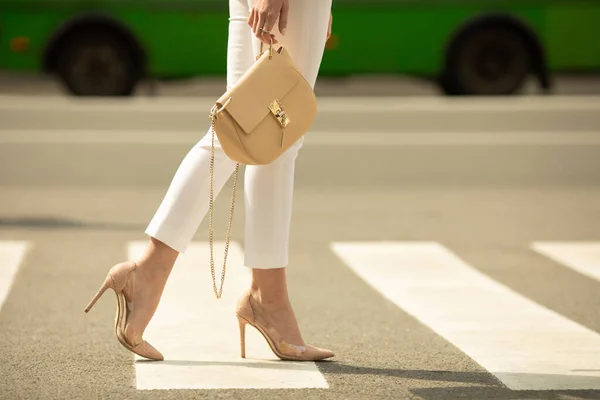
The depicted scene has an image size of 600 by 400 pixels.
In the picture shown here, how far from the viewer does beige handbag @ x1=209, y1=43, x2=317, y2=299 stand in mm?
3941

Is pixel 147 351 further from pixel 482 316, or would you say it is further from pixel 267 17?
pixel 482 316

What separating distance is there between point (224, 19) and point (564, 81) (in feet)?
33.0

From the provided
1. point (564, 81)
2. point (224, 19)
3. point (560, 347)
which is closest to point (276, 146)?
point (560, 347)

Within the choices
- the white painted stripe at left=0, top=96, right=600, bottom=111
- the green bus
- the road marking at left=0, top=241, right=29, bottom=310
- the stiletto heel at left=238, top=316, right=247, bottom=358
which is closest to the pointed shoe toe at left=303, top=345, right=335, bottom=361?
the stiletto heel at left=238, top=316, right=247, bottom=358

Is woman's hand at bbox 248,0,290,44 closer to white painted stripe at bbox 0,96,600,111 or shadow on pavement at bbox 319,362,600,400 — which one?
shadow on pavement at bbox 319,362,600,400

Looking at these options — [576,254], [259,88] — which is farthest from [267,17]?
[576,254]

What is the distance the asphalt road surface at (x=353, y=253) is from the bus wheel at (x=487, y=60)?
1401 mm

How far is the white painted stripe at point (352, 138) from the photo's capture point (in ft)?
35.3

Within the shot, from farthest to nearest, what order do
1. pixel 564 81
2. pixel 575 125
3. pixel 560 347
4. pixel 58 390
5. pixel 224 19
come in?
pixel 564 81 → pixel 224 19 → pixel 575 125 → pixel 560 347 → pixel 58 390

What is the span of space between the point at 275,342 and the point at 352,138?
7125 millimetres

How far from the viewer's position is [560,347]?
15.1ft

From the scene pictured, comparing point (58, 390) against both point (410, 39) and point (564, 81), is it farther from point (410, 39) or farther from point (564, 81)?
point (564, 81)

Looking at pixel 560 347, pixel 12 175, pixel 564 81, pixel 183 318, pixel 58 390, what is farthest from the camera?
pixel 564 81

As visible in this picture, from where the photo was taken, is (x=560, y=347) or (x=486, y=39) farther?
(x=486, y=39)
